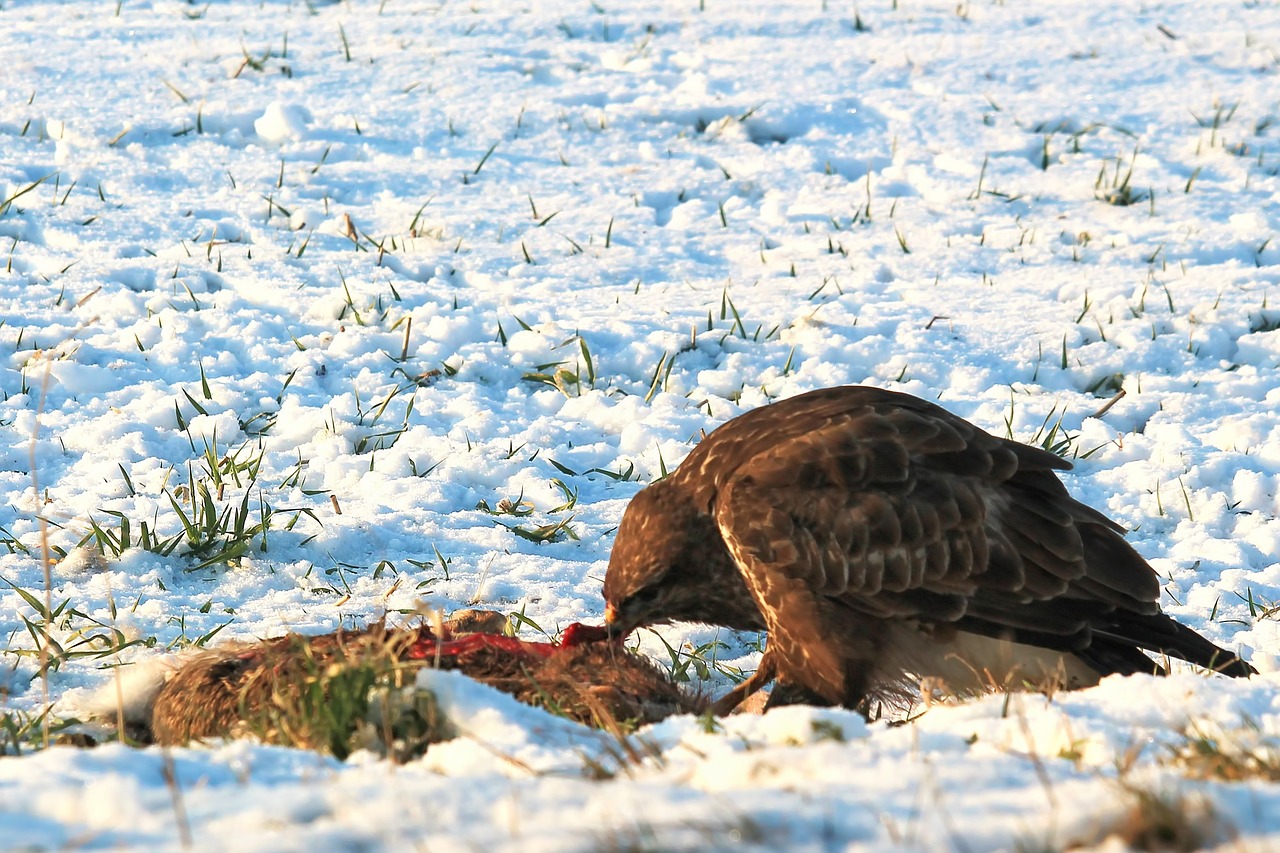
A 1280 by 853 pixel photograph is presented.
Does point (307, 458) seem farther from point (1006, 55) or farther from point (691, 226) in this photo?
point (1006, 55)

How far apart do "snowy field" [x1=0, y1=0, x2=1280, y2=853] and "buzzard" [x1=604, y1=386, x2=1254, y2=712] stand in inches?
16.2

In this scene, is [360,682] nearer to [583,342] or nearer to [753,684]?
[753,684]

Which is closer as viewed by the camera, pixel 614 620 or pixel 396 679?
pixel 396 679

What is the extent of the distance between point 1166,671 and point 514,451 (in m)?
2.54

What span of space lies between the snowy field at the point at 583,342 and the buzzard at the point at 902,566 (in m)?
0.41

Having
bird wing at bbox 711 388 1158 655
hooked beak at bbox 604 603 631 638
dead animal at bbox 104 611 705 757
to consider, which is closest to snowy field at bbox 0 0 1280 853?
dead animal at bbox 104 611 705 757

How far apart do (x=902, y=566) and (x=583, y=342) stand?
241 cm

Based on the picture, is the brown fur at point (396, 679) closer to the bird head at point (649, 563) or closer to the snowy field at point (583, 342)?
the bird head at point (649, 563)

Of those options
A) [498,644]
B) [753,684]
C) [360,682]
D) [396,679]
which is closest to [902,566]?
[753,684]

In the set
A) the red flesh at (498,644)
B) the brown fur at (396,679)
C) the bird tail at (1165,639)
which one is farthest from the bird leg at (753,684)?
the bird tail at (1165,639)

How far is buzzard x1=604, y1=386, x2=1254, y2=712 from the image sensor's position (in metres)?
3.93

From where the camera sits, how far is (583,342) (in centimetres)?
600

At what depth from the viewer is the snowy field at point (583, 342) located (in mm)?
2422

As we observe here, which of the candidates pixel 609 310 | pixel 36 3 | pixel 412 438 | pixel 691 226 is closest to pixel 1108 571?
pixel 412 438
